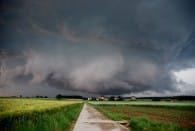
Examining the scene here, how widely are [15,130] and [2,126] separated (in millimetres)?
633

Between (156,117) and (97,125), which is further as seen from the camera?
(156,117)

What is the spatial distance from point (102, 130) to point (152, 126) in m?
2.59

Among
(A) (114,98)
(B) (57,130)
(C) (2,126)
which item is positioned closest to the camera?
(C) (2,126)

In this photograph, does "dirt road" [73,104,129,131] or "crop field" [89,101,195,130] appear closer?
"dirt road" [73,104,129,131]

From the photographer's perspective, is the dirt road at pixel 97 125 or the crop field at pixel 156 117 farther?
the crop field at pixel 156 117

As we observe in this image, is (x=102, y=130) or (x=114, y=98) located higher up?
(x=114, y=98)

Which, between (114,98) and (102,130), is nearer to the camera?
(102,130)

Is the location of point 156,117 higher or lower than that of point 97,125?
higher

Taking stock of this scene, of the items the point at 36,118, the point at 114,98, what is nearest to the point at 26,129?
the point at 36,118

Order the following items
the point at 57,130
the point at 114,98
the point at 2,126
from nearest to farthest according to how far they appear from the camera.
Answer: the point at 2,126
the point at 57,130
the point at 114,98

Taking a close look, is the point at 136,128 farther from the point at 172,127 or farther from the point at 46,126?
the point at 46,126

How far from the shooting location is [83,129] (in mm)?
14375

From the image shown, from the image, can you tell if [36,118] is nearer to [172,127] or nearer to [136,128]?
[136,128]

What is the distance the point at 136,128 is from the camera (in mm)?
14688
